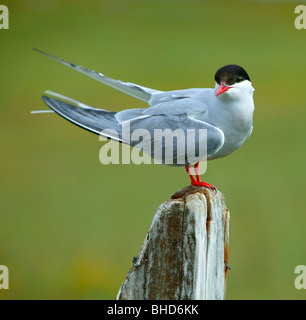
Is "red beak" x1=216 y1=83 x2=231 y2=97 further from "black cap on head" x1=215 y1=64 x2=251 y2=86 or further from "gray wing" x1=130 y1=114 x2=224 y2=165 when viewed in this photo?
"gray wing" x1=130 y1=114 x2=224 y2=165

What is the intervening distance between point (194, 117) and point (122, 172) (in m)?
5.98

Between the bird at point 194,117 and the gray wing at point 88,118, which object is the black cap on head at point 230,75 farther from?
the gray wing at point 88,118

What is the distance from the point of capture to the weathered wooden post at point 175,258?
268cm

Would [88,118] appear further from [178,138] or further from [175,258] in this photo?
[175,258]

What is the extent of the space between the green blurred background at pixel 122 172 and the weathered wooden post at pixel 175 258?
368 cm

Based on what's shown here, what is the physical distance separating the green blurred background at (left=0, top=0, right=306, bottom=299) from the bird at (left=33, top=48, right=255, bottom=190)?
2.78 m

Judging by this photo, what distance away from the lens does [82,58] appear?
1548 cm

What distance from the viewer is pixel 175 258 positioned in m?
2.69

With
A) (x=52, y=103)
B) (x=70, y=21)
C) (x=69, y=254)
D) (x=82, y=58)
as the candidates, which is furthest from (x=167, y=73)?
(x=52, y=103)

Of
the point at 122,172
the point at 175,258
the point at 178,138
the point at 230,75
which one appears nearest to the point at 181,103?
the point at 178,138

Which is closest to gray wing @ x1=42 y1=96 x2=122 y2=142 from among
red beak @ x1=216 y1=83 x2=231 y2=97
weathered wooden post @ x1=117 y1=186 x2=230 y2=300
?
red beak @ x1=216 y1=83 x2=231 y2=97

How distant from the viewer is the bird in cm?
381

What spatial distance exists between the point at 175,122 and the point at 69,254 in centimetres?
373

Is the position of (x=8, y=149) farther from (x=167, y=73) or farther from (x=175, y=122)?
(x=175, y=122)
